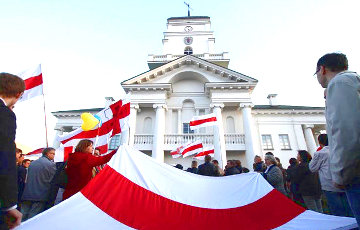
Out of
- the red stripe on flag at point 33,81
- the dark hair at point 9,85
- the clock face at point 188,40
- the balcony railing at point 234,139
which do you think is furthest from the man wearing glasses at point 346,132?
the clock face at point 188,40

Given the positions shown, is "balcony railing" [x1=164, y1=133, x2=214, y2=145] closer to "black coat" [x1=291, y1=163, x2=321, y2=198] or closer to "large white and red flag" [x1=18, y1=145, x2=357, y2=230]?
"black coat" [x1=291, y1=163, x2=321, y2=198]

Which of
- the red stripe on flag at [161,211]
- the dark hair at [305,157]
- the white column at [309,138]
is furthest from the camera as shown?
the white column at [309,138]

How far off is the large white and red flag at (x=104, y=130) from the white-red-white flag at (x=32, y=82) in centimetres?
167

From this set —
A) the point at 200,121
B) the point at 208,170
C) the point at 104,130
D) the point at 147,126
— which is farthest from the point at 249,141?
the point at 104,130

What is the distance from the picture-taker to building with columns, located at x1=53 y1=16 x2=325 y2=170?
17328 mm

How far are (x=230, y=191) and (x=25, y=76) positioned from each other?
22.0 ft

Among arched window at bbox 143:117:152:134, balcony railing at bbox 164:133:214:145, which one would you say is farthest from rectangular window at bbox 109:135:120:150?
balcony railing at bbox 164:133:214:145

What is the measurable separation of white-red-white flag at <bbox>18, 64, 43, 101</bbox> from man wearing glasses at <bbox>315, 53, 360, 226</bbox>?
711 centimetres

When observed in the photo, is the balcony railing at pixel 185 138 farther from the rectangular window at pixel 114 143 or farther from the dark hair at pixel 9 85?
the dark hair at pixel 9 85

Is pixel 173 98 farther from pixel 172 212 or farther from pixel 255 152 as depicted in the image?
pixel 172 212

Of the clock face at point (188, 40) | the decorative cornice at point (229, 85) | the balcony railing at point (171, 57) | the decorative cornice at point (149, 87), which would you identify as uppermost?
the clock face at point (188, 40)

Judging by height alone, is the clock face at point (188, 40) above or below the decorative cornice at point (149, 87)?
above

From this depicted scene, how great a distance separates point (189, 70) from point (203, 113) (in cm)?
445

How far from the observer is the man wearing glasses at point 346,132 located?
1.57 meters
